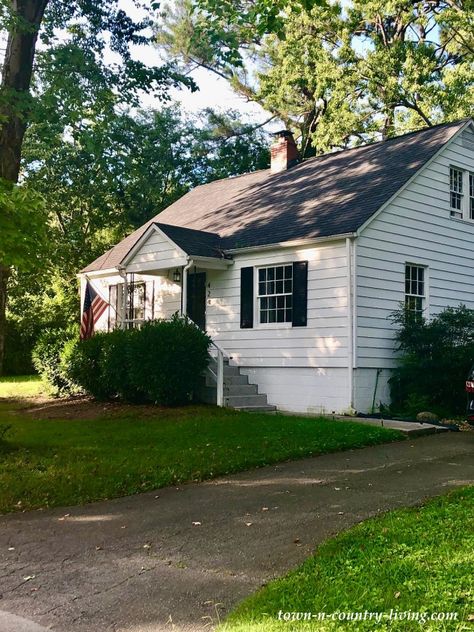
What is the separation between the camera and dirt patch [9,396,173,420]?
1290 centimetres

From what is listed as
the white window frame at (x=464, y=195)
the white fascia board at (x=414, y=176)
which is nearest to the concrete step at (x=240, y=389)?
the white fascia board at (x=414, y=176)

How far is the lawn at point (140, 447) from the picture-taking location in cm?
718

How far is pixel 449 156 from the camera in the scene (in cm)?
1558

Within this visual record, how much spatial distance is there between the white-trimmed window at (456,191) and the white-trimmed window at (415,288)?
220 cm

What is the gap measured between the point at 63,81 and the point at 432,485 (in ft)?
33.6

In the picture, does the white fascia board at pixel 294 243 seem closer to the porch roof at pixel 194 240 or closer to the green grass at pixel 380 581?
the porch roof at pixel 194 240

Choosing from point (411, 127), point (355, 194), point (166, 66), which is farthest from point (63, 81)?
point (411, 127)

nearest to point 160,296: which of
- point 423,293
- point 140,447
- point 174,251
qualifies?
point 174,251

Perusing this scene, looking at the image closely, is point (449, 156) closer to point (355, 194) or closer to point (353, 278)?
point (355, 194)

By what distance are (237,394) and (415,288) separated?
4.94 metres

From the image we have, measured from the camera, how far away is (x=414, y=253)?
14500mm

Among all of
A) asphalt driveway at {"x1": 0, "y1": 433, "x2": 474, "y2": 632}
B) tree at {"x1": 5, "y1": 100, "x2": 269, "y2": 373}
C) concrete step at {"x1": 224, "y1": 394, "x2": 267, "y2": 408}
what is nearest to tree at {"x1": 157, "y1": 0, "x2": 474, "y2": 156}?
tree at {"x1": 5, "y1": 100, "x2": 269, "y2": 373}

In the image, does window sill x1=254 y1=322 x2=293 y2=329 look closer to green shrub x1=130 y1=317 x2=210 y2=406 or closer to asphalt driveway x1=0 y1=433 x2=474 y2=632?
green shrub x1=130 y1=317 x2=210 y2=406

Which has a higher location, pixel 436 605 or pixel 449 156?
pixel 449 156
